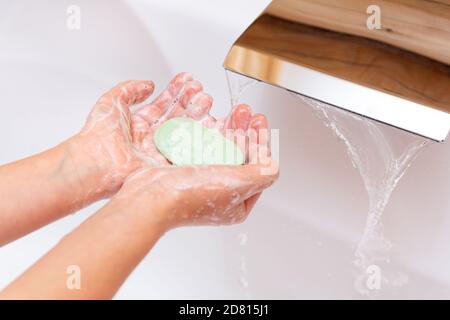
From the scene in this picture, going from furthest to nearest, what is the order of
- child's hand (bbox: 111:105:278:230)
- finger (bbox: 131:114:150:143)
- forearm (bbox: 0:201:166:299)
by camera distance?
A: finger (bbox: 131:114:150:143)
child's hand (bbox: 111:105:278:230)
forearm (bbox: 0:201:166:299)

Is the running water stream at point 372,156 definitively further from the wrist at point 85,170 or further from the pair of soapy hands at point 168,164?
the wrist at point 85,170

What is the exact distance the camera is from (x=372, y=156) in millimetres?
778

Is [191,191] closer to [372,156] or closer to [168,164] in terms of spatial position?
[168,164]

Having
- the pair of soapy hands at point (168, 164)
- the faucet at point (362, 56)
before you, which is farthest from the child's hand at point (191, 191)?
the faucet at point (362, 56)

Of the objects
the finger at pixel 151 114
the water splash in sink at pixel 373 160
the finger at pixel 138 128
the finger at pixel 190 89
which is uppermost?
the finger at pixel 190 89

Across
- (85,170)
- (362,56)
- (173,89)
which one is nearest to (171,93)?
(173,89)

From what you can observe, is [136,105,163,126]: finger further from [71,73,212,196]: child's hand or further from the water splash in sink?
the water splash in sink

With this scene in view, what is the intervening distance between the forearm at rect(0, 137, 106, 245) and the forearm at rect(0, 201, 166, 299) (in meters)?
0.10

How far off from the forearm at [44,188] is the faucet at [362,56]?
211mm

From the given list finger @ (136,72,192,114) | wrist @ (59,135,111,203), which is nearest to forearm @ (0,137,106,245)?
wrist @ (59,135,111,203)

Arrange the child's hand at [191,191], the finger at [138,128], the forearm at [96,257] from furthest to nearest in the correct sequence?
1. the finger at [138,128]
2. the child's hand at [191,191]
3. the forearm at [96,257]

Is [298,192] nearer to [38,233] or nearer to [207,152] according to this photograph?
[207,152]

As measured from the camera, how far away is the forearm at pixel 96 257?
490 millimetres

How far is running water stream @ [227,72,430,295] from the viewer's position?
2.42 ft
